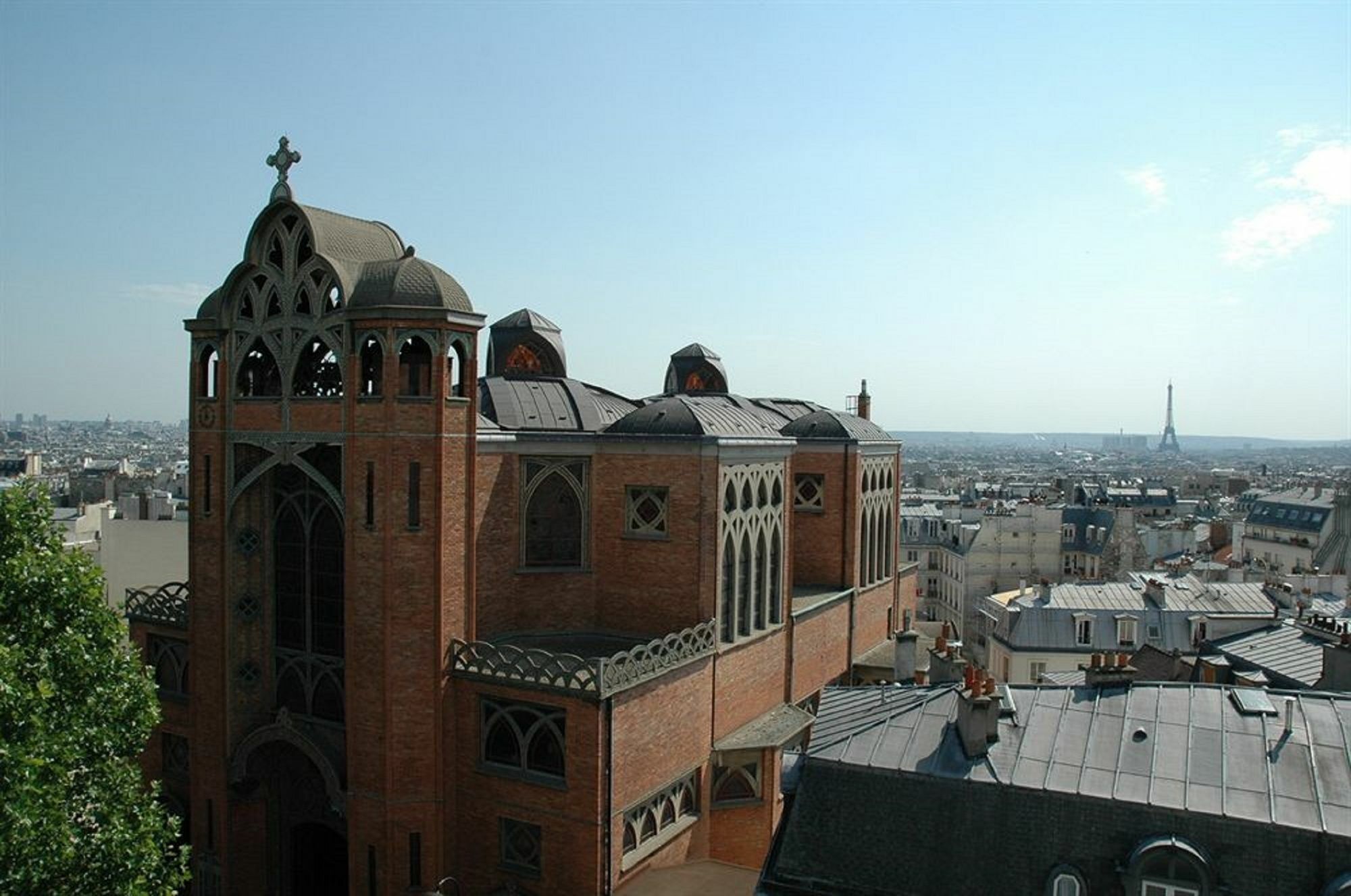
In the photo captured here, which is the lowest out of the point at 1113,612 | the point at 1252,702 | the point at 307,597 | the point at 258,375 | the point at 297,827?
the point at 297,827

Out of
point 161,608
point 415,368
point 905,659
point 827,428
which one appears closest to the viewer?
point 415,368

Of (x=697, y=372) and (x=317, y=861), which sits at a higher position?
(x=697, y=372)

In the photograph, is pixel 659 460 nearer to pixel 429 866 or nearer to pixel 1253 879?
pixel 429 866

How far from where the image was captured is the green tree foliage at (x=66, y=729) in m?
17.0

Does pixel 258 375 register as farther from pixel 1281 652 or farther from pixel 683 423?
pixel 1281 652

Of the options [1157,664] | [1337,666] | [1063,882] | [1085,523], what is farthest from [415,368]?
[1085,523]

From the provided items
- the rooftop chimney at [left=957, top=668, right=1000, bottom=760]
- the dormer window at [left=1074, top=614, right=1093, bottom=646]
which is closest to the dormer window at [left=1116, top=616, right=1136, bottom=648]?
the dormer window at [left=1074, top=614, right=1093, bottom=646]

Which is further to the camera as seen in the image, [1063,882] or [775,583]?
[775,583]

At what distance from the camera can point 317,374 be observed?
27.3 meters

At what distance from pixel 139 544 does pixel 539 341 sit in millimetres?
29334

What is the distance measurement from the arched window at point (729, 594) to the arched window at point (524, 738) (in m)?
6.68

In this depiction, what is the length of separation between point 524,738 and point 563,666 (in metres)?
2.04

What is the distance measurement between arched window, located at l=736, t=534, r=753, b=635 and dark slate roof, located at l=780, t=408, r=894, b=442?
33.3ft

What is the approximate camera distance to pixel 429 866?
78.7 ft
